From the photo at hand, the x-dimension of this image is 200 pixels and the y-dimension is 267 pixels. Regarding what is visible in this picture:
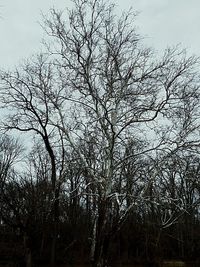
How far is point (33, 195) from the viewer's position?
24.8 meters

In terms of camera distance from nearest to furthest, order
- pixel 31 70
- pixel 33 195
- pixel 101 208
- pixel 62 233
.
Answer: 1. pixel 101 208
2. pixel 31 70
3. pixel 33 195
4. pixel 62 233

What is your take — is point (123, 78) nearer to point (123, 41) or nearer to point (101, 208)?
point (123, 41)

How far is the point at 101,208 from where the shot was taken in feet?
41.7

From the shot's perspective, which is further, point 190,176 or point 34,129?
point 34,129

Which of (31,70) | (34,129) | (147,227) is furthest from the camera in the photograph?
(147,227)

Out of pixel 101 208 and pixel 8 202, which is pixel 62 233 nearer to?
pixel 8 202

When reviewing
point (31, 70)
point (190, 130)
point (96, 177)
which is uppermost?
point (31, 70)

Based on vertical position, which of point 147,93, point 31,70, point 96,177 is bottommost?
point 96,177

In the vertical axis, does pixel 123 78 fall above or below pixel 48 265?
above

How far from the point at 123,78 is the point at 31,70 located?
12.8ft

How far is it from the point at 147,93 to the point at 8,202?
1520 cm

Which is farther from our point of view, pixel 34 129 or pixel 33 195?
pixel 33 195

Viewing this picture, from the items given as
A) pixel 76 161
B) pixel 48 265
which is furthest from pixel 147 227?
pixel 76 161

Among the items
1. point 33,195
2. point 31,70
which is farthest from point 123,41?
point 33,195
